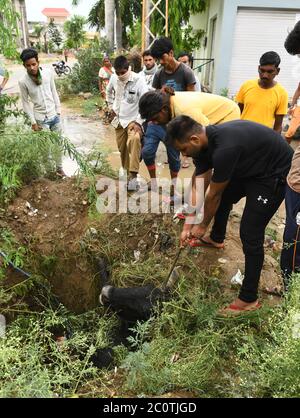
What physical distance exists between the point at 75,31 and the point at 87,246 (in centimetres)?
2929

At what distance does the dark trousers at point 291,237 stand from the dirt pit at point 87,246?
738mm

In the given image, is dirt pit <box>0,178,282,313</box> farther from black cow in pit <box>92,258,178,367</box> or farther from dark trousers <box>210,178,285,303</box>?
dark trousers <box>210,178,285,303</box>

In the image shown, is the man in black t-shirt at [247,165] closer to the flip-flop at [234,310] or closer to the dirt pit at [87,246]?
the flip-flop at [234,310]

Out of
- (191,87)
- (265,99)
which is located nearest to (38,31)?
(191,87)

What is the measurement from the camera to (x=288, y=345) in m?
1.50

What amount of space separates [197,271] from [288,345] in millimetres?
1426

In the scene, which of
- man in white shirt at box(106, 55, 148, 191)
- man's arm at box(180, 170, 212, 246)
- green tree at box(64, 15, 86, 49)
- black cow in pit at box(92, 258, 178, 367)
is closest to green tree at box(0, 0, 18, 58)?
man in white shirt at box(106, 55, 148, 191)

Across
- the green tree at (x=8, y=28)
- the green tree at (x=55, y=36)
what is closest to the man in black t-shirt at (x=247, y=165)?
the green tree at (x=8, y=28)

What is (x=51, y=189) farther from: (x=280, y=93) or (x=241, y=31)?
(x=241, y=31)

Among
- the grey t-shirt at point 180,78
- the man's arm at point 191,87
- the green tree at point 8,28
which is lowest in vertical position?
the man's arm at point 191,87

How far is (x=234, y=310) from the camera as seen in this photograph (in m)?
2.45

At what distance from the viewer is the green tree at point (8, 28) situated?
295 centimetres

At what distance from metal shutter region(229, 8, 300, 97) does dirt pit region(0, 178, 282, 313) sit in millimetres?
6147
